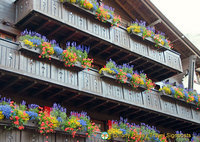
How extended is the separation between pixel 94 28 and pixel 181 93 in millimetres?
7266

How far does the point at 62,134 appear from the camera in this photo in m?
14.9

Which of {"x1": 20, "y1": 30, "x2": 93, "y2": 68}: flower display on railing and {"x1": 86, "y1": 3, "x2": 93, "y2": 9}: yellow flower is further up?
{"x1": 86, "y1": 3, "x2": 93, "y2": 9}: yellow flower

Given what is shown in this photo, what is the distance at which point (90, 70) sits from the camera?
17.8 metres

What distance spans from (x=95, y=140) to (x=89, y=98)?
92.1 inches

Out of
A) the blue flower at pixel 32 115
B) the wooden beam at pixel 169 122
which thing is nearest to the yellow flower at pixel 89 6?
the blue flower at pixel 32 115

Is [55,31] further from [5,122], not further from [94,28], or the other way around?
[5,122]

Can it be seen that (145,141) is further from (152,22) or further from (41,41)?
(152,22)

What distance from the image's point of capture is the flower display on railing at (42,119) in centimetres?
1289

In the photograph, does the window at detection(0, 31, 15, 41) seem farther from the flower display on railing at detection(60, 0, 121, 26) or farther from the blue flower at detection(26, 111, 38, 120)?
the blue flower at detection(26, 111, 38, 120)

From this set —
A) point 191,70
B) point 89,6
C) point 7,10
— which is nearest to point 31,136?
point 7,10

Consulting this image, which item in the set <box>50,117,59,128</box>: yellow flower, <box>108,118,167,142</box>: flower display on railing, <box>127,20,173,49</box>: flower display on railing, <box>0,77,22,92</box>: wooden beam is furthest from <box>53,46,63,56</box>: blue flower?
<box>127,20,173,49</box>: flower display on railing

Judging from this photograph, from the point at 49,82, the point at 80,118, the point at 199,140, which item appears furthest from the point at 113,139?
the point at 199,140

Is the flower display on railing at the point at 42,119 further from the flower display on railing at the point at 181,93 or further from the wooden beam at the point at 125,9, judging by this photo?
the wooden beam at the point at 125,9

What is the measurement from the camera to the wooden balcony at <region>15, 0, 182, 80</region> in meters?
16.8
